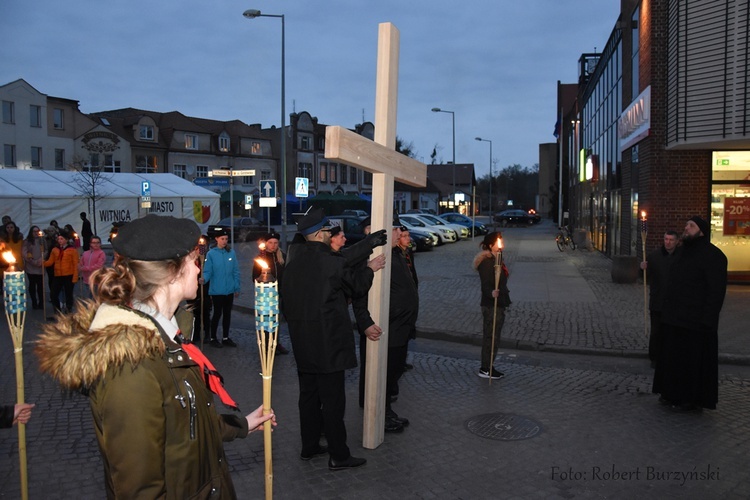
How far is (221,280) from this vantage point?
9.40 metres

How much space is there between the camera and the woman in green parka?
1.98 meters

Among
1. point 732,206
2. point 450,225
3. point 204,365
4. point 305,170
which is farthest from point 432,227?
point 305,170

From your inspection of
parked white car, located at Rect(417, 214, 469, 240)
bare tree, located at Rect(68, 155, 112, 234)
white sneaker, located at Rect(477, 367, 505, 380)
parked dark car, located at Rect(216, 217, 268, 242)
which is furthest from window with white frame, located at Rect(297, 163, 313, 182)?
white sneaker, located at Rect(477, 367, 505, 380)

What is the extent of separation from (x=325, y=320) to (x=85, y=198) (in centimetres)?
2684

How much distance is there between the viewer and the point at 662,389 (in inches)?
256

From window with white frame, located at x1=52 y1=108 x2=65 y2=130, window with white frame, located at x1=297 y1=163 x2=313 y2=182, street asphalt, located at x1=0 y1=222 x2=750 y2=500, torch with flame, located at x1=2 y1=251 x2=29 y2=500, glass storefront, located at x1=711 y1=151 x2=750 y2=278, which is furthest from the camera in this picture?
window with white frame, located at x1=297 y1=163 x2=313 y2=182

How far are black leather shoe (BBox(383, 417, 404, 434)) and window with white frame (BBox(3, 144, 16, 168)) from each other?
4851 cm

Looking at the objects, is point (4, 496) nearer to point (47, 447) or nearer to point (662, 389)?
point (47, 447)

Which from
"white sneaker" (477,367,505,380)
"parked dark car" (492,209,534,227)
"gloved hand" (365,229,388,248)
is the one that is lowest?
"white sneaker" (477,367,505,380)

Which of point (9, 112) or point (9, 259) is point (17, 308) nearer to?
point (9, 259)

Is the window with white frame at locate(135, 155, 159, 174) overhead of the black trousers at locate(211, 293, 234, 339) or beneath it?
overhead

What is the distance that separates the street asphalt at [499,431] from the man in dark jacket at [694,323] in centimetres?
24

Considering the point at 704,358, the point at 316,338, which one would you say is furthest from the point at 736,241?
the point at 316,338

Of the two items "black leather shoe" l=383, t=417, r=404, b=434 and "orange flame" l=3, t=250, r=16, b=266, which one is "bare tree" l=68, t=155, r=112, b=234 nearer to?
"orange flame" l=3, t=250, r=16, b=266
